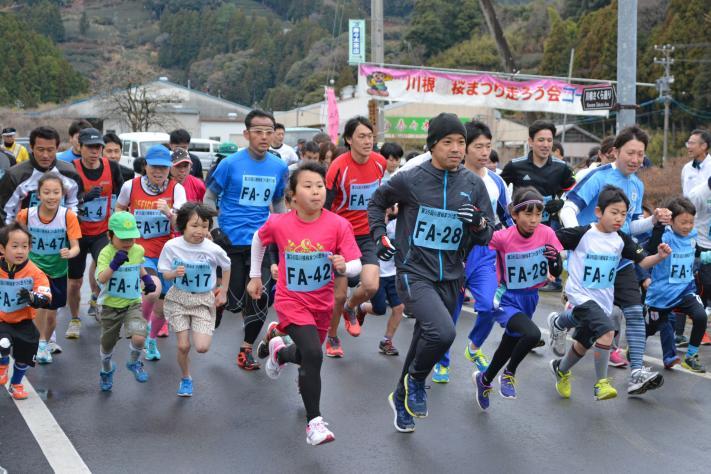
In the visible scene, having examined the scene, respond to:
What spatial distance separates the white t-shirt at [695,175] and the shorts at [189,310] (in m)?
5.33

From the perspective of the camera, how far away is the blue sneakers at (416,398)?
6195 mm

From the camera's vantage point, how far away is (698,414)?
694 centimetres

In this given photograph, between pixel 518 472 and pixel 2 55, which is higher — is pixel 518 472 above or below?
below

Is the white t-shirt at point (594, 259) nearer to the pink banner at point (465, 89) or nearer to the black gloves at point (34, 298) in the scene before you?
the black gloves at point (34, 298)

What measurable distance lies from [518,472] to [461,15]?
86.5 meters

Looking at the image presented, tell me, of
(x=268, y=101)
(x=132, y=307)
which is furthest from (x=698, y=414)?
(x=268, y=101)

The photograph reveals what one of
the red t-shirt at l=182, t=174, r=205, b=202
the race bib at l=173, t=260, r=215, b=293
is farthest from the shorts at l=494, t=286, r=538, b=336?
the red t-shirt at l=182, t=174, r=205, b=202

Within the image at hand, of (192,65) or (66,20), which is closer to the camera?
(192,65)

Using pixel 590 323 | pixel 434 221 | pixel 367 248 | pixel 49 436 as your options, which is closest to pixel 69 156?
pixel 367 248

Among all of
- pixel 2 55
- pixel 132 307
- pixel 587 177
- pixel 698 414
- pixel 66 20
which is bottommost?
pixel 698 414

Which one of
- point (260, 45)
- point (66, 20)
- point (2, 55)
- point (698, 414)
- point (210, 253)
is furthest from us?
point (66, 20)

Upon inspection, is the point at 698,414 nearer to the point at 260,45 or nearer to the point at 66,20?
the point at 260,45

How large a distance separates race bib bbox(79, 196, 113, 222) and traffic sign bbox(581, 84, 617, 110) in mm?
7168

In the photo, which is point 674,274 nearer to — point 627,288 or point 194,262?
point 627,288
